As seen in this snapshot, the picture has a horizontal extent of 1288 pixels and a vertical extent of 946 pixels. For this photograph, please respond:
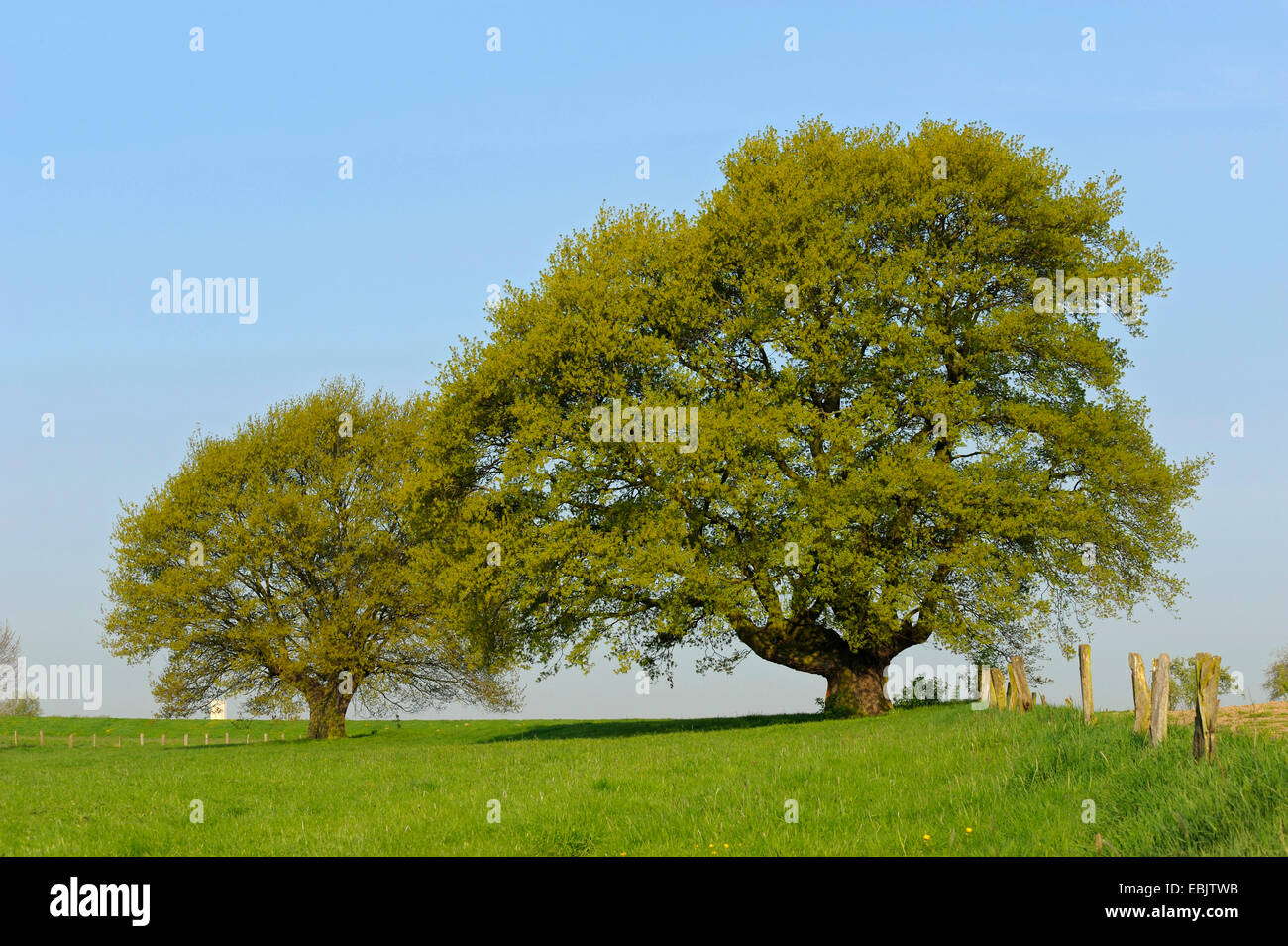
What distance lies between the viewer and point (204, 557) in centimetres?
4591

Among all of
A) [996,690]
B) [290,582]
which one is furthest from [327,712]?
[996,690]

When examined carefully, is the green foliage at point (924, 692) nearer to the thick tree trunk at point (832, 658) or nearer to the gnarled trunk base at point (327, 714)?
the thick tree trunk at point (832, 658)

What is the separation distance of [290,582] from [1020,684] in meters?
Answer: 34.7

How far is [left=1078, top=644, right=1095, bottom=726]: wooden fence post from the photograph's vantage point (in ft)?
59.9

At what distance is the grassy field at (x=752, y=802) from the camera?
11.2 metres

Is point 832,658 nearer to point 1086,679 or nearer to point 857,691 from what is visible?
point 857,691

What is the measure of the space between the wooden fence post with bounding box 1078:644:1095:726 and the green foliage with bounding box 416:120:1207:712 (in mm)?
10270

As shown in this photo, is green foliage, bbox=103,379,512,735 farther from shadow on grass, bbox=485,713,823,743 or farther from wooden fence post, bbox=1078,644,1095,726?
wooden fence post, bbox=1078,644,1095,726

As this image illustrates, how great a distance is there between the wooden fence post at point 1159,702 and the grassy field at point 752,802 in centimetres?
26

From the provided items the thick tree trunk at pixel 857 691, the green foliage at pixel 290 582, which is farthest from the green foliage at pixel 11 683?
the thick tree trunk at pixel 857 691

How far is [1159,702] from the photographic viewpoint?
49.3 ft
